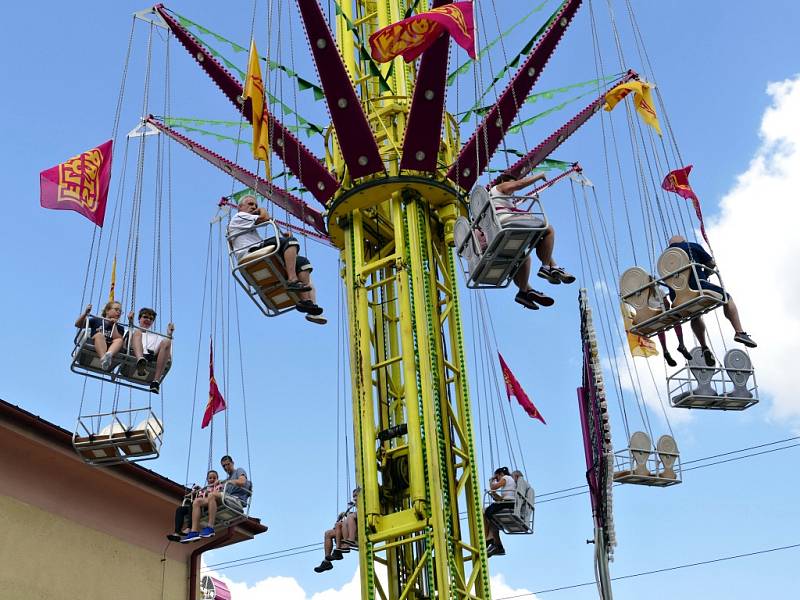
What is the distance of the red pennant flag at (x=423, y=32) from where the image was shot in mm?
14602

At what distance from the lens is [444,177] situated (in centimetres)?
1759

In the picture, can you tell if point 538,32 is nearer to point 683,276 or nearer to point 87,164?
point 683,276

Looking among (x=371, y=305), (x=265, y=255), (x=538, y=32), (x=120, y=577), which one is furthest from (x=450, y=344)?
(x=120, y=577)

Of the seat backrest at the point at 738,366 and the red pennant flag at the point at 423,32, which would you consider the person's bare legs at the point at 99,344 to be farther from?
the seat backrest at the point at 738,366

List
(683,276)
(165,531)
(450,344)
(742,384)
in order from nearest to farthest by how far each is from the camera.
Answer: (683,276) → (742,384) → (450,344) → (165,531)

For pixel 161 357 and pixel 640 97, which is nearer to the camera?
pixel 161 357

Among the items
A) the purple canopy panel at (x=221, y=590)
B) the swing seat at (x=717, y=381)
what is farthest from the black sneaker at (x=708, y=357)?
the purple canopy panel at (x=221, y=590)

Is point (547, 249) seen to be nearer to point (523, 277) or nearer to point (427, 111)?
point (523, 277)

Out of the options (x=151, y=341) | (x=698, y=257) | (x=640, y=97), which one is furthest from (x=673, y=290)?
(x=151, y=341)

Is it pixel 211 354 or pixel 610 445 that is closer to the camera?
pixel 610 445

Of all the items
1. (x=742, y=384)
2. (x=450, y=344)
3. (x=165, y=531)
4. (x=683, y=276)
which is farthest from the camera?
(x=165, y=531)

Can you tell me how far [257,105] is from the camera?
1570 cm

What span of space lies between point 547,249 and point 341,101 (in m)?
3.58

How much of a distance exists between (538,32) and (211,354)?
721 cm
